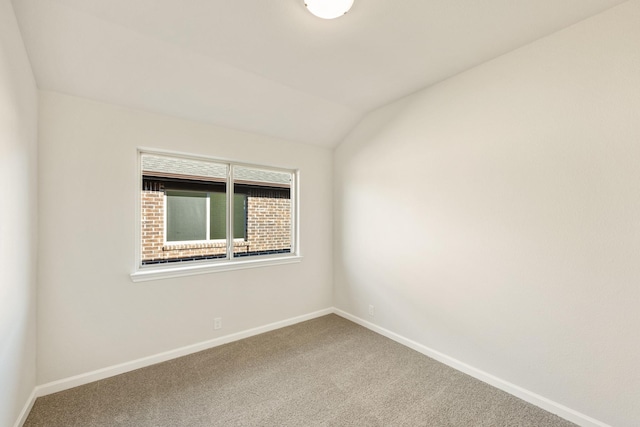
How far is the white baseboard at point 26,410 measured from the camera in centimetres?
164

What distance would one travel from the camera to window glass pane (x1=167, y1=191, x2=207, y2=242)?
2.60 metres

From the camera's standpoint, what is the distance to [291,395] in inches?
77.9

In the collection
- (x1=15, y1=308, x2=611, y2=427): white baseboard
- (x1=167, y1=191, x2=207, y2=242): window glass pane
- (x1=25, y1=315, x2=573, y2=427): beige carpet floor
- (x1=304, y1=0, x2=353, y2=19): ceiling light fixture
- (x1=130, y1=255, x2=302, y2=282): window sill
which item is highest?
(x1=304, y1=0, x2=353, y2=19): ceiling light fixture

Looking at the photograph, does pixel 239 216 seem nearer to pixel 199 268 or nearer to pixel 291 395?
pixel 199 268

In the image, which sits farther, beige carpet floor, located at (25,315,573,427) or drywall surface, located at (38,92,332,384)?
drywall surface, located at (38,92,332,384)

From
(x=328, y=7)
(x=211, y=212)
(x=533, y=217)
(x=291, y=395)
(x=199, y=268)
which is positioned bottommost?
(x=291, y=395)

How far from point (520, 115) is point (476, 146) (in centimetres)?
35

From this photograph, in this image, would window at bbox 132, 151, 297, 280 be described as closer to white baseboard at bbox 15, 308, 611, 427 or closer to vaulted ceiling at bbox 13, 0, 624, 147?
vaulted ceiling at bbox 13, 0, 624, 147

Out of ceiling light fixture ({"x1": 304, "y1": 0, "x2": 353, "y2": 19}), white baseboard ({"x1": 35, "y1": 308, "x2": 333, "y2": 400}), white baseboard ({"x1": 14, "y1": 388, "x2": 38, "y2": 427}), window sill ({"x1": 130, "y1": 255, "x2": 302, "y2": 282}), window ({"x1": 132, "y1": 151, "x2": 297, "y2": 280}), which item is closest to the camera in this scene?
ceiling light fixture ({"x1": 304, "y1": 0, "x2": 353, "y2": 19})

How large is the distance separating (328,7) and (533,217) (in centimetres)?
200

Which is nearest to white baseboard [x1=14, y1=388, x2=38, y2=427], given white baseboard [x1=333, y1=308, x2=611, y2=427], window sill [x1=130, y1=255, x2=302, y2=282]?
window sill [x1=130, y1=255, x2=302, y2=282]

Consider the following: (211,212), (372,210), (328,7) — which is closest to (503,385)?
(372,210)

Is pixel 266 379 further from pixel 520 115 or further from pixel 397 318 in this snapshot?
pixel 520 115

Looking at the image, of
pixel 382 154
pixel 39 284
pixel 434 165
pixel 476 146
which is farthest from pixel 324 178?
pixel 39 284
